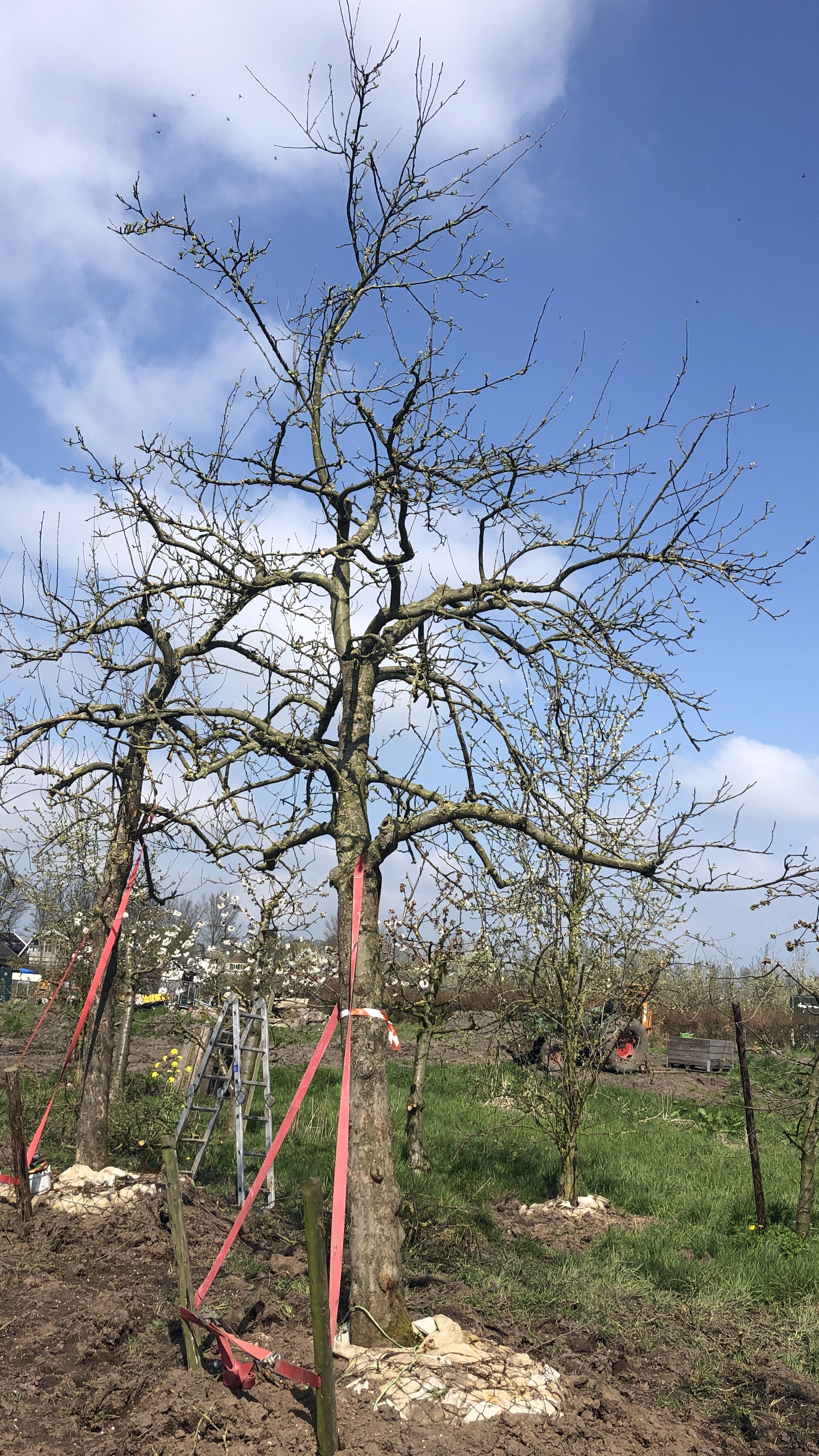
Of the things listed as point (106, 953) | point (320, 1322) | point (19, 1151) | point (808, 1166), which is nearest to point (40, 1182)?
point (19, 1151)

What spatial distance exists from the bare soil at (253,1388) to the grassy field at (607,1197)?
355 mm

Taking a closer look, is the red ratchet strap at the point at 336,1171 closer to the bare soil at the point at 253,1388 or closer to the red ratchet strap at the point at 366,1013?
the red ratchet strap at the point at 366,1013

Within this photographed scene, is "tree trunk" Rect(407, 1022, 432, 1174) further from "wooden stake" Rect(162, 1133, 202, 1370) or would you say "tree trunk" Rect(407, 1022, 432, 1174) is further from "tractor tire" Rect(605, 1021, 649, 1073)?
"tractor tire" Rect(605, 1021, 649, 1073)

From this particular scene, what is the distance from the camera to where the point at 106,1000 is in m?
7.87

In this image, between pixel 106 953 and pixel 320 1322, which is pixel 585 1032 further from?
pixel 320 1322

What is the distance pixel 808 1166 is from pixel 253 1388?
4954 millimetres

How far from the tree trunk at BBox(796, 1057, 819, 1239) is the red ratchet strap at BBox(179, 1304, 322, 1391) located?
4728mm

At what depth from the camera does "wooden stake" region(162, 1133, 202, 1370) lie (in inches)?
165

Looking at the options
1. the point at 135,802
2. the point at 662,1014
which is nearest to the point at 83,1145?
the point at 135,802

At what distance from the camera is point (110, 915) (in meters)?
8.03

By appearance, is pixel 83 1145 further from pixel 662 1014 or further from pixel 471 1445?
pixel 662 1014

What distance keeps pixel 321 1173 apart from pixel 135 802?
391cm

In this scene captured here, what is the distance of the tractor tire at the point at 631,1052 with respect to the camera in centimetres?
1591

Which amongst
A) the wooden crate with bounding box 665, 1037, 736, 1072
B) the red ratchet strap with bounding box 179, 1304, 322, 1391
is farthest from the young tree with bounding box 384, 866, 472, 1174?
the wooden crate with bounding box 665, 1037, 736, 1072
